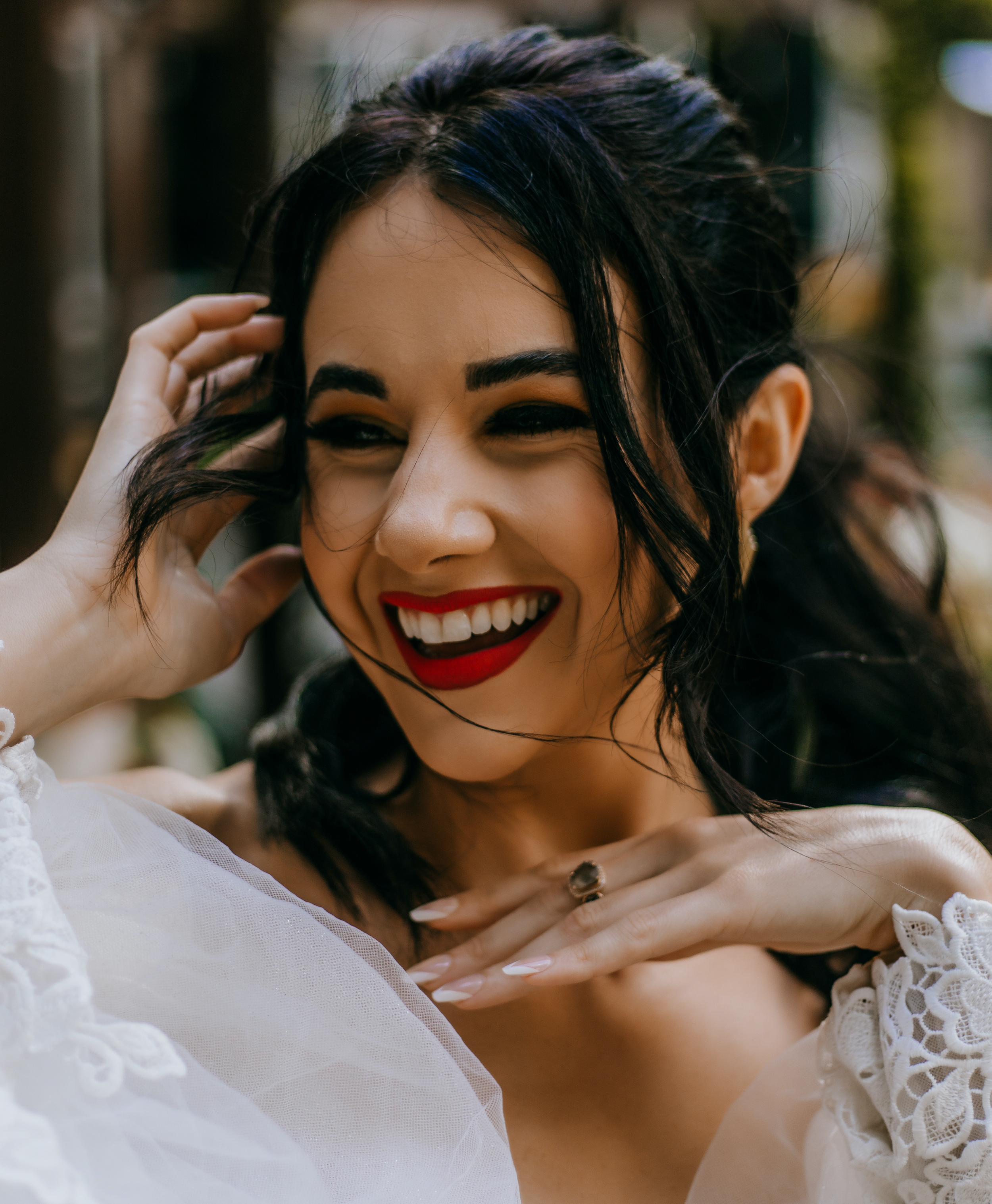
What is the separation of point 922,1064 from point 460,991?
47 cm

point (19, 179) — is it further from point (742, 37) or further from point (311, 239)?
point (742, 37)

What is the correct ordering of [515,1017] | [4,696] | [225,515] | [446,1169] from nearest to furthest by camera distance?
1. [446,1169]
2. [4,696]
3. [515,1017]
4. [225,515]

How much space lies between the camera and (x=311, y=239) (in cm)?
130

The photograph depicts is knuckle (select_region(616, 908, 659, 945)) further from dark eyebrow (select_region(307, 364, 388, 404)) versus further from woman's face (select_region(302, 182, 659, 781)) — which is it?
dark eyebrow (select_region(307, 364, 388, 404))

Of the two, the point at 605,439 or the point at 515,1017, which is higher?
the point at 605,439

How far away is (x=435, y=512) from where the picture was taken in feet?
3.63

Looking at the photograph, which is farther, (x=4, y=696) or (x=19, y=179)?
(x=19, y=179)

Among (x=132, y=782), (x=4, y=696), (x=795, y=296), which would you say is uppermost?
(x=795, y=296)

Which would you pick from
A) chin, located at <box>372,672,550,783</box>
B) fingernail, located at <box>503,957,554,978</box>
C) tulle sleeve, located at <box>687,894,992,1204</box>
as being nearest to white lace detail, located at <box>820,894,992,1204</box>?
tulle sleeve, located at <box>687,894,992,1204</box>

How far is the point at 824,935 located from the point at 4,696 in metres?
0.89

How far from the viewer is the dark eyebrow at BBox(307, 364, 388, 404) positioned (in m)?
1.17

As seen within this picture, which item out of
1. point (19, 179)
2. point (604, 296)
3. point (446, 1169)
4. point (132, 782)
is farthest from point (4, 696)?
point (19, 179)

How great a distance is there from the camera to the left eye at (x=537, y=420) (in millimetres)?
1151

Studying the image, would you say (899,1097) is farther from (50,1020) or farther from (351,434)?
(351,434)
